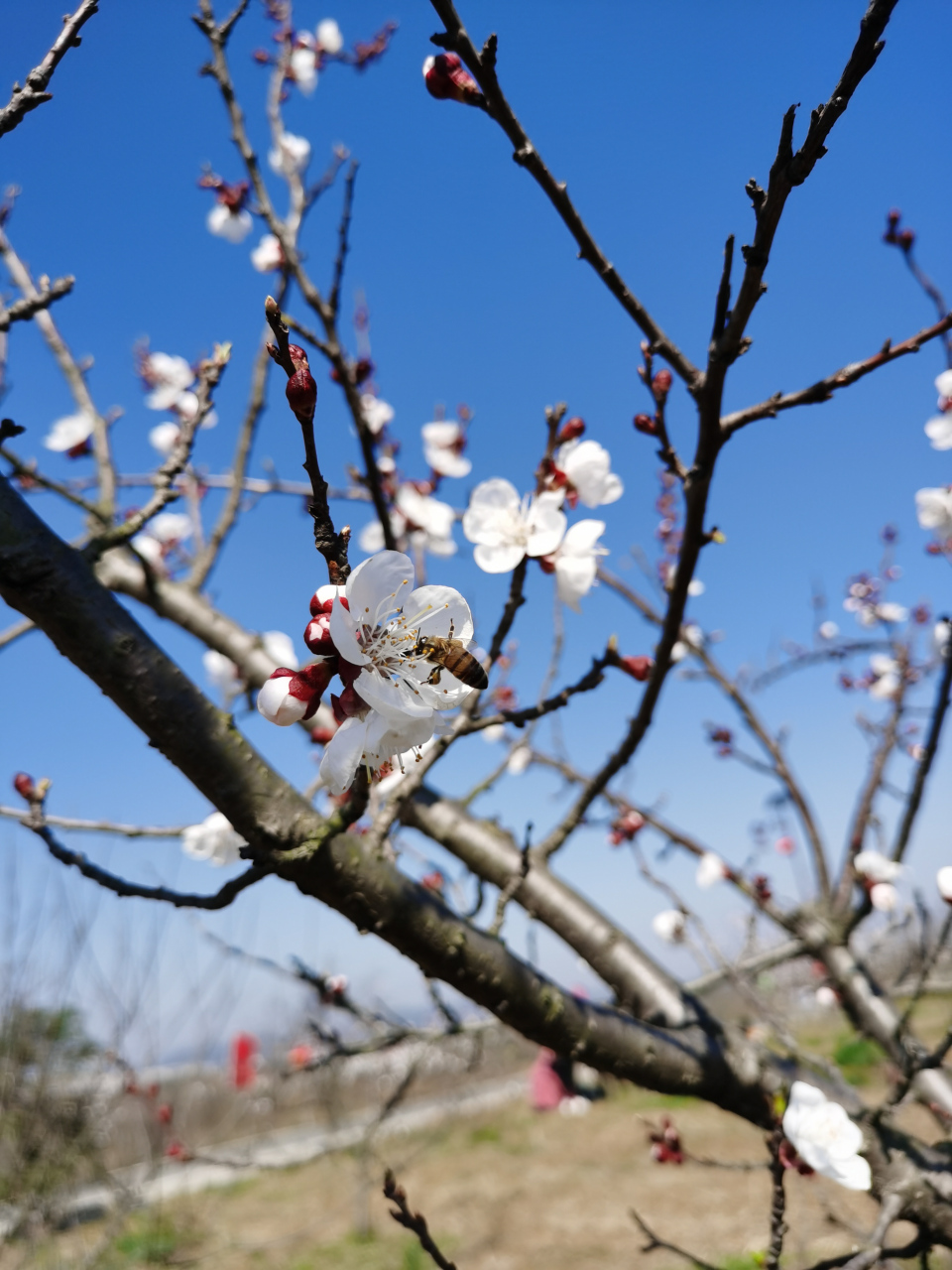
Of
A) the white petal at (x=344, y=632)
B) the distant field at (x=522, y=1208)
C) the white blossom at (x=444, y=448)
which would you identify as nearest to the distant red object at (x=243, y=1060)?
the distant field at (x=522, y=1208)

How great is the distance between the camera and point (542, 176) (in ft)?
2.96

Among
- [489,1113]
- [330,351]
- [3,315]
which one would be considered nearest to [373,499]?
[330,351]

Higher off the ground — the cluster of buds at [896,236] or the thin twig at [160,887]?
the cluster of buds at [896,236]

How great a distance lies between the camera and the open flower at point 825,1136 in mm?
1339

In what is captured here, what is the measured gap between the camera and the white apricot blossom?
727 mm

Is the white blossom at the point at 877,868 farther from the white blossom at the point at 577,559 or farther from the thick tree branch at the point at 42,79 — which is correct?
the thick tree branch at the point at 42,79

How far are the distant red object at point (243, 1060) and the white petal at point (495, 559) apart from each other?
12042mm

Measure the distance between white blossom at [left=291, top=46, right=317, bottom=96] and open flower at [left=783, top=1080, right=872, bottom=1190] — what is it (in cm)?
397

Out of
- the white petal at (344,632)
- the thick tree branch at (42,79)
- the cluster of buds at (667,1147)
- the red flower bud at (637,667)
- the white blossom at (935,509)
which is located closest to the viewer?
the white petal at (344,632)

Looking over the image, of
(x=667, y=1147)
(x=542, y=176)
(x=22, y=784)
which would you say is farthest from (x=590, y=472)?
(x=667, y=1147)

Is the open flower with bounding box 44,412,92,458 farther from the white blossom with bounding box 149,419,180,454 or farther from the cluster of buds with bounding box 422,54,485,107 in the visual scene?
the cluster of buds with bounding box 422,54,485,107

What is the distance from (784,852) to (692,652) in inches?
147

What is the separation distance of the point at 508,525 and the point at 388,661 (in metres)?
0.60

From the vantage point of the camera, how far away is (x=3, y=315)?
1237 mm
